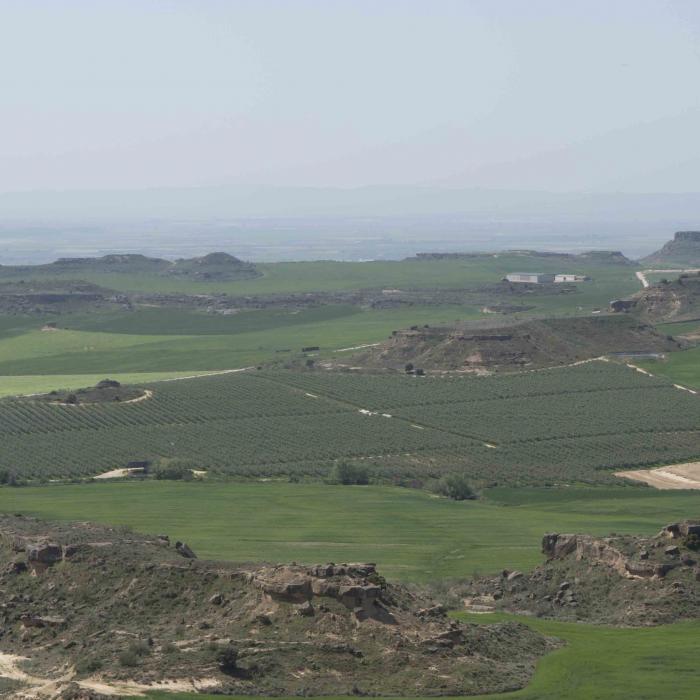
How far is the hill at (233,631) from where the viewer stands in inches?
1607

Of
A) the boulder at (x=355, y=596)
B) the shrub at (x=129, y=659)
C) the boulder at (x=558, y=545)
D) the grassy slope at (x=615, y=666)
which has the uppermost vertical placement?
the boulder at (x=355, y=596)

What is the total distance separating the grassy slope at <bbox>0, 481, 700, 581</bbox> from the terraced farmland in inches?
274

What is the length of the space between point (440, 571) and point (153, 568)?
48.3 ft

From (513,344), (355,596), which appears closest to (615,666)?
(355,596)

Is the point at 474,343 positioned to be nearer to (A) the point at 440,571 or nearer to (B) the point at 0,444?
(B) the point at 0,444

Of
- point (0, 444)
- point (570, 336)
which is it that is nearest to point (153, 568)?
point (0, 444)

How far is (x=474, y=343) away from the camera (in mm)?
138625

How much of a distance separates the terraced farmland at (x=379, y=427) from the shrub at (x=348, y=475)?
6.94 feet

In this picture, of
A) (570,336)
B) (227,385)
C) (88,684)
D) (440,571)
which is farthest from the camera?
(570,336)

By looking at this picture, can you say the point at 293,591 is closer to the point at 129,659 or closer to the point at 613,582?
the point at 129,659

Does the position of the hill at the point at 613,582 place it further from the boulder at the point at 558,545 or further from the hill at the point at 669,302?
the hill at the point at 669,302

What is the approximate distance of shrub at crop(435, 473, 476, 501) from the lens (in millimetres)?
83438

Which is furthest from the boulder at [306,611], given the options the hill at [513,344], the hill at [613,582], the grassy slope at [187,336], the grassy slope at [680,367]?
the grassy slope at [187,336]

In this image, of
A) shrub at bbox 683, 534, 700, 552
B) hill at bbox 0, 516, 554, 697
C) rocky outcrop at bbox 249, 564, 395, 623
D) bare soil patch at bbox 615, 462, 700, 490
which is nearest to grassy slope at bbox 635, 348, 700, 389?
bare soil patch at bbox 615, 462, 700, 490
